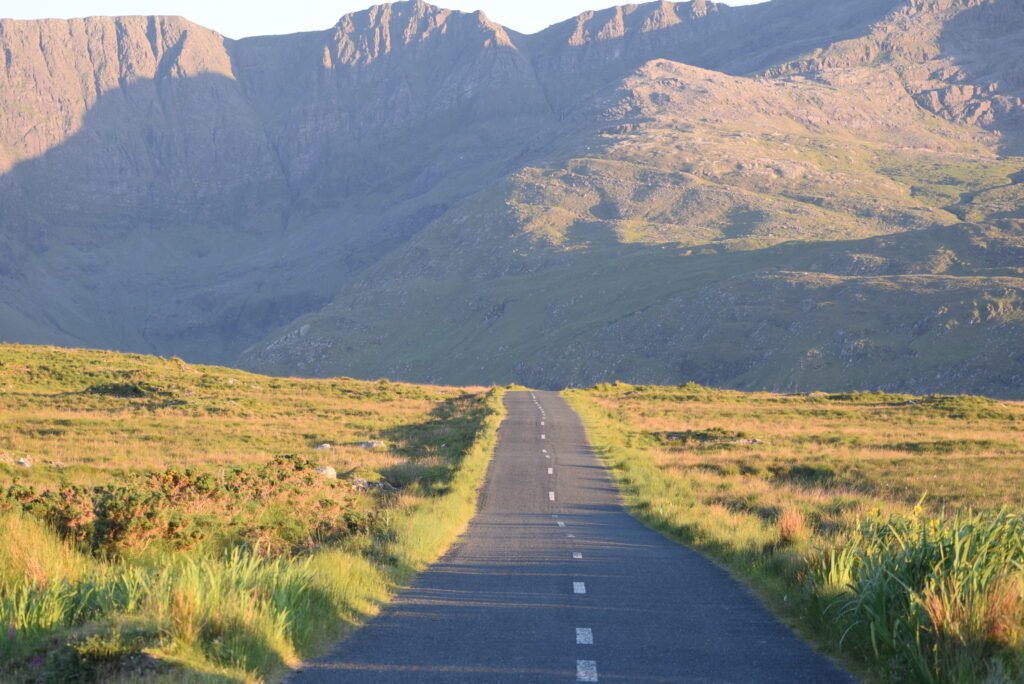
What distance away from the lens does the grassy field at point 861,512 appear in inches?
347

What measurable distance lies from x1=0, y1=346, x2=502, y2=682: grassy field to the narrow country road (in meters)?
0.58

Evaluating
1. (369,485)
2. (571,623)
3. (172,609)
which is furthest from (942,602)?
(369,485)

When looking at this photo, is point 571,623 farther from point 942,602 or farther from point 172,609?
point 172,609

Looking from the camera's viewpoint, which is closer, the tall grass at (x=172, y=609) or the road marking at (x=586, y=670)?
the tall grass at (x=172, y=609)

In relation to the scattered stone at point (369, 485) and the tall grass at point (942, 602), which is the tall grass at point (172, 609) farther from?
the scattered stone at point (369, 485)

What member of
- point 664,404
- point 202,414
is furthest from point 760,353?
point 202,414

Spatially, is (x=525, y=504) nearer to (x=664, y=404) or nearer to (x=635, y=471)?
(x=635, y=471)

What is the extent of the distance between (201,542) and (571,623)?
5.59 metres

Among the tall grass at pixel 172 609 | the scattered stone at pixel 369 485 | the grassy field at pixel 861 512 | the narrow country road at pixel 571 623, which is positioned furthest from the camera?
the scattered stone at pixel 369 485

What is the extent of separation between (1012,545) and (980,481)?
21.6 metres

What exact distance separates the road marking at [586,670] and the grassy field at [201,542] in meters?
2.40

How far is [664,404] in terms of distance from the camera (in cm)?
6988

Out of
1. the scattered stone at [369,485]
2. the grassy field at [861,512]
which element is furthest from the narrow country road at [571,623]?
the scattered stone at [369,485]

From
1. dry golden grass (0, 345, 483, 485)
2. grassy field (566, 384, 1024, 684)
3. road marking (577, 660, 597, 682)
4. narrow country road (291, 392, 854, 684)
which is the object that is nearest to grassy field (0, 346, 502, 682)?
dry golden grass (0, 345, 483, 485)
